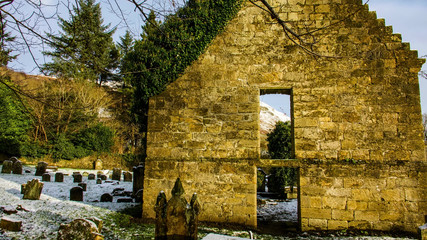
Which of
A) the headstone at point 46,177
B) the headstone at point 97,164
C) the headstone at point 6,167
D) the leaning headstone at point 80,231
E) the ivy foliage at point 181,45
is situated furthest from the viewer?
the headstone at point 97,164

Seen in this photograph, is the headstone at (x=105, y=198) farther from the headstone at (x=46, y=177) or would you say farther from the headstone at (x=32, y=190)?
the headstone at (x=46, y=177)

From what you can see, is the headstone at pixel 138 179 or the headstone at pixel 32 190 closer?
the headstone at pixel 32 190

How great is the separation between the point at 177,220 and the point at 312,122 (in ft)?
13.0

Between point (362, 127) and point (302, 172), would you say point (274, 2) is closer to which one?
point (362, 127)

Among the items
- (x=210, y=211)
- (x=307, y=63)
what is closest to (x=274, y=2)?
(x=307, y=63)

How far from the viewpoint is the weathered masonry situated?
538 cm

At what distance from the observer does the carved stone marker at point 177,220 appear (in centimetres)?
327

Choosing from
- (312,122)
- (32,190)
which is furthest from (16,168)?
(312,122)

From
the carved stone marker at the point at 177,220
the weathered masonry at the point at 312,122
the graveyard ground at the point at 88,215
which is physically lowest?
the graveyard ground at the point at 88,215

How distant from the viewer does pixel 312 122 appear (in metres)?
5.75

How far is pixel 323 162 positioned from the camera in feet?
18.2

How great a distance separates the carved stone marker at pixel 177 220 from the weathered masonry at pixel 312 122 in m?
2.41

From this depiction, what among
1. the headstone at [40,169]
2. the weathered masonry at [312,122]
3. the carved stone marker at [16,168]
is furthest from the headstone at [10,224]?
the carved stone marker at [16,168]

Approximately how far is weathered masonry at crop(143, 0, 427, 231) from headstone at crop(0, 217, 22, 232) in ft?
7.95
